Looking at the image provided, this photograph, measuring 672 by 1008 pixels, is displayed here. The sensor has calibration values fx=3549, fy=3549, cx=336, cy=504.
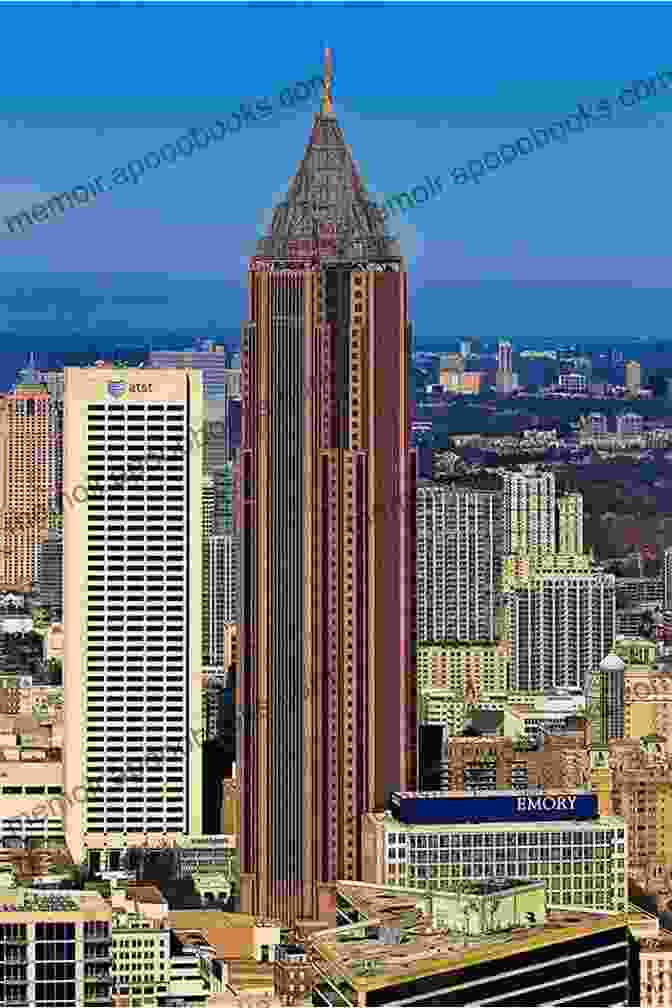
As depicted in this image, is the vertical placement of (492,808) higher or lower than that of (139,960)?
higher

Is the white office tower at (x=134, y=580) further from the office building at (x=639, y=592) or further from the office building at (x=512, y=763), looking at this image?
the office building at (x=639, y=592)

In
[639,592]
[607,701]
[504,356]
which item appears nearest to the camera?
[607,701]

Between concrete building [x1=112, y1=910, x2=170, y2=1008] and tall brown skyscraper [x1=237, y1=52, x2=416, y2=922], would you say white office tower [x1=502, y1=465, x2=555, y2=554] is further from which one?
concrete building [x1=112, y1=910, x2=170, y2=1008]

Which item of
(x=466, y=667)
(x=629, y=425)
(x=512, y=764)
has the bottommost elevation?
(x=512, y=764)

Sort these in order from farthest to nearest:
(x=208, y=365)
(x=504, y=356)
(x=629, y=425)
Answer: (x=629, y=425), (x=504, y=356), (x=208, y=365)

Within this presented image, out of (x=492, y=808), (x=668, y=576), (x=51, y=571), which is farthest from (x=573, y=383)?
(x=492, y=808)

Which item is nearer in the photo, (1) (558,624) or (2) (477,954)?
(2) (477,954)

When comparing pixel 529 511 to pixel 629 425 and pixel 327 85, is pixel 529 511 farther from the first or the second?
pixel 327 85

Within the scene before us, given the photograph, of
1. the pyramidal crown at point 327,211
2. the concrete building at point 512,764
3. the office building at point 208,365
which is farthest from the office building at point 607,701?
the pyramidal crown at point 327,211
